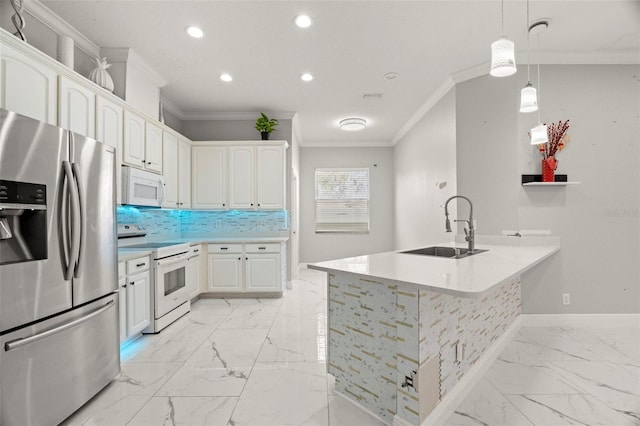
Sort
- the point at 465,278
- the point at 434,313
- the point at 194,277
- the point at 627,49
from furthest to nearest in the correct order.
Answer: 1. the point at 194,277
2. the point at 627,49
3. the point at 434,313
4. the point at 465,278

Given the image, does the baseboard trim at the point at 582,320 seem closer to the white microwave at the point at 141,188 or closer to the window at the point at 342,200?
the window at the point at 342,200

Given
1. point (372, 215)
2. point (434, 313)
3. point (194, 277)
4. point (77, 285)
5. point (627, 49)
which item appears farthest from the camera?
point (372, 215)

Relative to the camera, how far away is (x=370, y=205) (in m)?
6.40

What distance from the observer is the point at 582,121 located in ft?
9.39

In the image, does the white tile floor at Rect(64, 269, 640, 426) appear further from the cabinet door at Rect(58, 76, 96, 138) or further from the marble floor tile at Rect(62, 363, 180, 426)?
the cabinet door at Rect(58, 76, 96, 138)

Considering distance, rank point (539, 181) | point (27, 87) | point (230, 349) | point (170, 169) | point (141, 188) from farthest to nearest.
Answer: point (170, 169)
point (141, 188)
point (539, 181)
point (230, 349)
point (27, 87)

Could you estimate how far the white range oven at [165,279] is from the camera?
2.81 metres

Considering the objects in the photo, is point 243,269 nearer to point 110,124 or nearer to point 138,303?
point 138,303

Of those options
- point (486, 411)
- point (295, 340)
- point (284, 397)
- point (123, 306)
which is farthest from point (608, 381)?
point (123, 306)

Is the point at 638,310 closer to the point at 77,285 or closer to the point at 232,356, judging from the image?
the point at 232,356

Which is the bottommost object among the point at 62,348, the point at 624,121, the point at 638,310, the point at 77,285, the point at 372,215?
the point at 638,310

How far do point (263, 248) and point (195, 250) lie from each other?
2.96 ft

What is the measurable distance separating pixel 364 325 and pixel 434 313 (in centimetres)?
42

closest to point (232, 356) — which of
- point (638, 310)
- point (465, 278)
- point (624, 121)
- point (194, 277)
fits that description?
point (194, 277)
